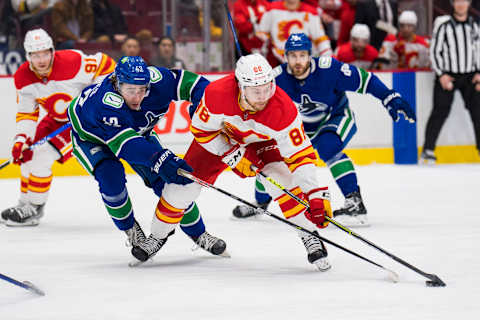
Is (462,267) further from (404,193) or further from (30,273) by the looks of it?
(404,193)

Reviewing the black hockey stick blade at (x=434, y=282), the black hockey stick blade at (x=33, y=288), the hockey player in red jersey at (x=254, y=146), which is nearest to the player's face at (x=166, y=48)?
the hockey player in red jersey at (x=254, y=146)

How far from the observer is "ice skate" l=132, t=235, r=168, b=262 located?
3.76 meters

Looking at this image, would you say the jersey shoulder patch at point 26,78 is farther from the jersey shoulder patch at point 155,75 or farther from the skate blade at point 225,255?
the skate blade at point 225,255

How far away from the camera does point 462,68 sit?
766 centimetres

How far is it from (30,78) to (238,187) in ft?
6.78

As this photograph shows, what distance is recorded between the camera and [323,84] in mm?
4844

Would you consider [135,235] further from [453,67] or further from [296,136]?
[453,67]

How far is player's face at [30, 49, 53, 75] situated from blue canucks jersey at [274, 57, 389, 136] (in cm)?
137

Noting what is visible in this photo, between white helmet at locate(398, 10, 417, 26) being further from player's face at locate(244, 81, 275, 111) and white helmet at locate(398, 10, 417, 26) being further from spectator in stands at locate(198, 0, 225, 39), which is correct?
player's face at locate(244, 81, 275, 111)

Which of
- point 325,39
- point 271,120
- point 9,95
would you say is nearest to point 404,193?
point 325,39

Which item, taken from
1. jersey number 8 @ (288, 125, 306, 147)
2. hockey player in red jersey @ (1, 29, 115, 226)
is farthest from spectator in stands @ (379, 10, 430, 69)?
jersey number 8 @ (288, 125, 306, 147)

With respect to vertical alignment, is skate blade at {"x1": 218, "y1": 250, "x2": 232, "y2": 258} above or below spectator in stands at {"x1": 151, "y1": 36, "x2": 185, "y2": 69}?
below

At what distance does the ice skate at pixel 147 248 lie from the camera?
3.76 metres

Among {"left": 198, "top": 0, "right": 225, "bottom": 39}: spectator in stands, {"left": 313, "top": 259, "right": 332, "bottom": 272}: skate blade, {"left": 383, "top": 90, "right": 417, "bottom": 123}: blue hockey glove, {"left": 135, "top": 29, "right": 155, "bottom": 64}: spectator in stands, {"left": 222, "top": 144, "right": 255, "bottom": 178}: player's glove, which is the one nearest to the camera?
{"left": 313, "top": 259, "right": 332, "bottom": 272}: skate blade
